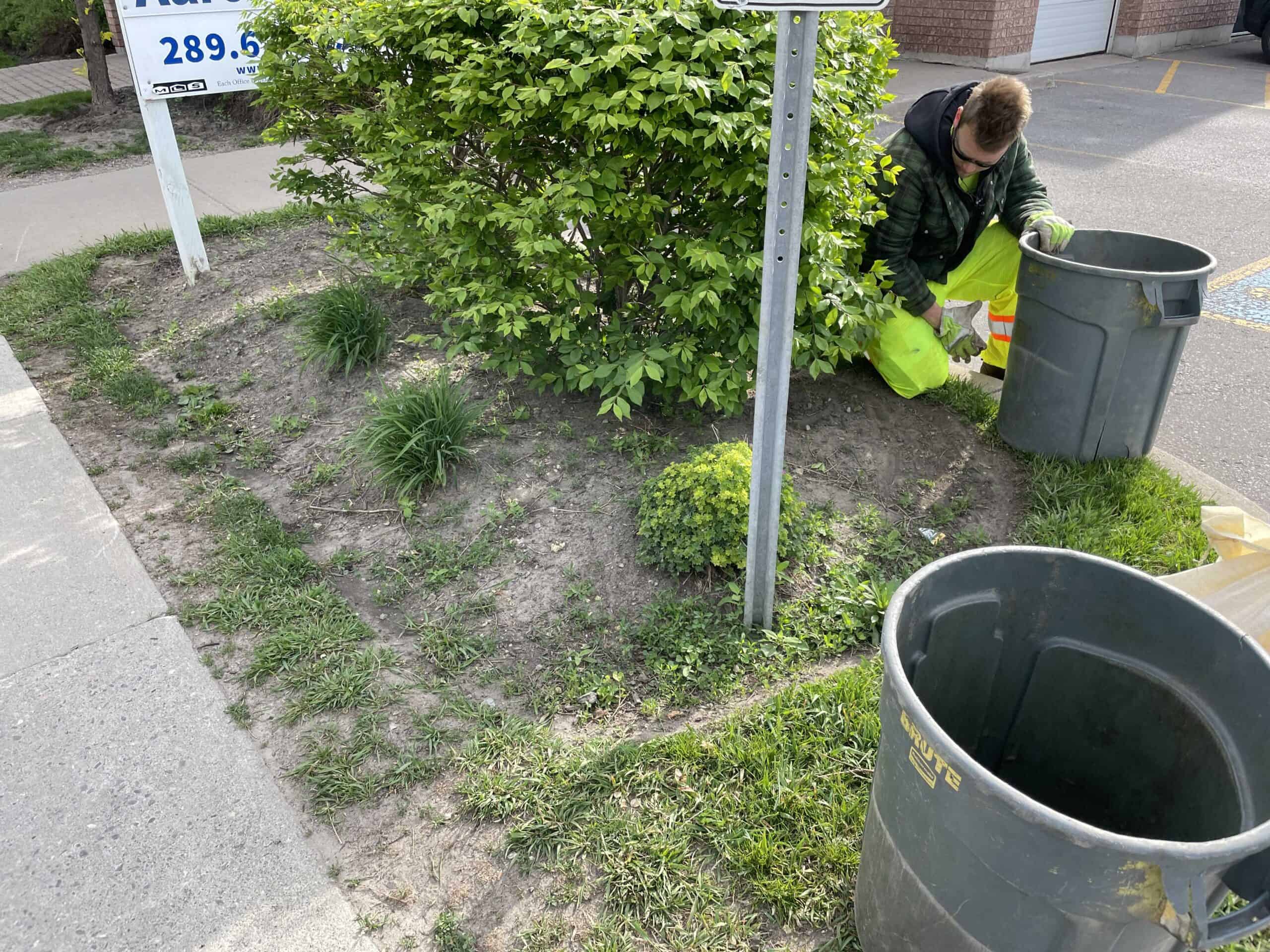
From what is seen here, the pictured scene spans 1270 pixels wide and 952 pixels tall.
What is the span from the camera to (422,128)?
3812 millimetres

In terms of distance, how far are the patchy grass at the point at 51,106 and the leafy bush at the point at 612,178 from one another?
8.72 m

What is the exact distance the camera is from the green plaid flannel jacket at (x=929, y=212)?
155 inches

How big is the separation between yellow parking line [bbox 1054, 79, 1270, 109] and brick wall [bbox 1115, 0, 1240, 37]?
3.13m

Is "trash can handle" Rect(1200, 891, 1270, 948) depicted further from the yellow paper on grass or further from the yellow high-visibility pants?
the yellow high-visibility pants

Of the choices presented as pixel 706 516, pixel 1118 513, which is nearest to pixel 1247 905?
pixel 706 516

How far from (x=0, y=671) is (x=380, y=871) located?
1.55 metres

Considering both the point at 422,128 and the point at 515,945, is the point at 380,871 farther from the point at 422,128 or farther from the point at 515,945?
→ the point at 422,128

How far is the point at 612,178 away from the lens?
3.17 meters

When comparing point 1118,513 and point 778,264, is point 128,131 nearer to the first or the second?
point 778,264

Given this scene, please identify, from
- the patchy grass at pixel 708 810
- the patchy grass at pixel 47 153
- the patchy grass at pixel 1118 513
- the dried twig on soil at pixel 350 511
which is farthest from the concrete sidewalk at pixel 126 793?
the patchy grass at pixel 47 153

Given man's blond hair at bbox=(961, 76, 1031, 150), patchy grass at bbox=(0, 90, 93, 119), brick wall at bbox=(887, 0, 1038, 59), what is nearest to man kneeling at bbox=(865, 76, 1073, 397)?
man's blond hair at bbox=(961, 76, 1031, 150)

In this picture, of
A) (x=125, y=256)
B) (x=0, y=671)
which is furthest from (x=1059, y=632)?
(x=125, y=256)

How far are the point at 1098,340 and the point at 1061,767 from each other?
190 cm

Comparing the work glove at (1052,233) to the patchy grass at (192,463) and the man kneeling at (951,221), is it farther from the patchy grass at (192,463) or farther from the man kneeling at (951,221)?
the patchy grass at (192,463)
